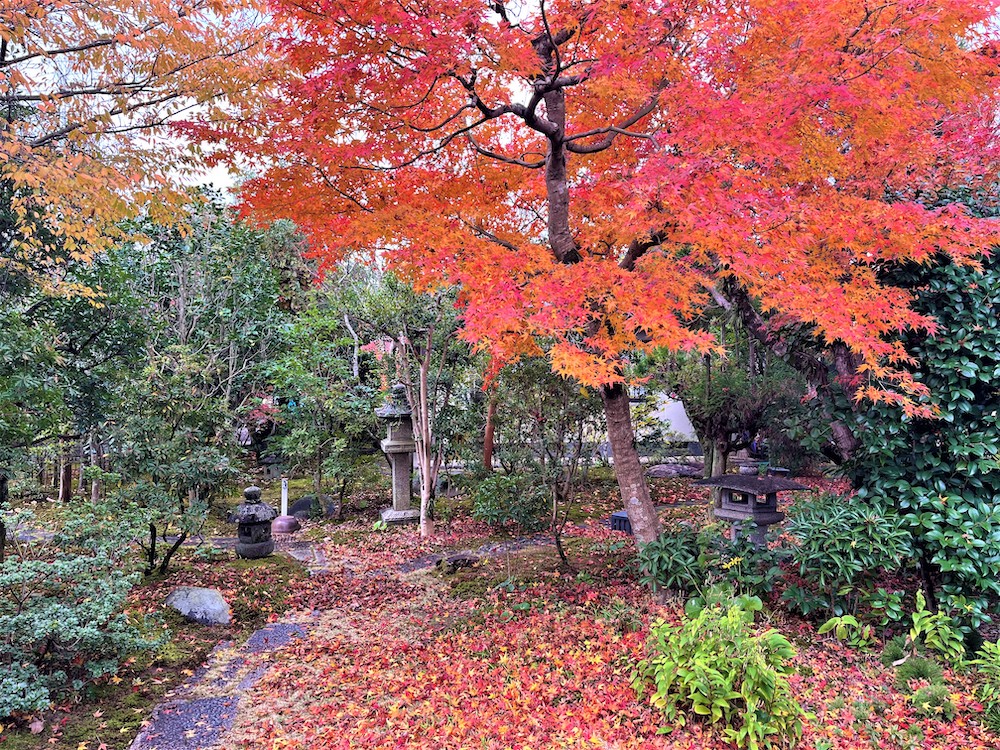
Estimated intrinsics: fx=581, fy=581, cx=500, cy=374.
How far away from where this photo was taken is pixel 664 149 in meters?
4.52

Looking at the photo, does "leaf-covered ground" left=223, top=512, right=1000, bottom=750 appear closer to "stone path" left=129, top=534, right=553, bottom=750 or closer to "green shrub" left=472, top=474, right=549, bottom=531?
"stone path" left=129, top=534, right=553, bottom=750

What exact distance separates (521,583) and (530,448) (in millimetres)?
1639

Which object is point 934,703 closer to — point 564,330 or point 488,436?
point 564,330

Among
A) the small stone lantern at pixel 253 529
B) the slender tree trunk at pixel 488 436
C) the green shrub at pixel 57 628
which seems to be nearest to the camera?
the green shrub at pixel 57 628

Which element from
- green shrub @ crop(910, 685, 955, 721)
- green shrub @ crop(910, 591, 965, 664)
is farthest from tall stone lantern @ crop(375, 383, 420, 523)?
green shrub @ crop(910, 685, 955, 721)

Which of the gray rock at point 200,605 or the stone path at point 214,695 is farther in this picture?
the gray rock at point 200,605


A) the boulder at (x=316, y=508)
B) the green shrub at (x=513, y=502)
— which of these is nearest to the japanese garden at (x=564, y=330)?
the green shrub at (x=513, y=502)

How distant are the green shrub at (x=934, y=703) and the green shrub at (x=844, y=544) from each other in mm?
790

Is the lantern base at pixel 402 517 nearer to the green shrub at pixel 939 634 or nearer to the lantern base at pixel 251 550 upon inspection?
the lantern base at pixel 251 550

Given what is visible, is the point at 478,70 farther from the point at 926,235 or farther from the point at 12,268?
the point at 12,268

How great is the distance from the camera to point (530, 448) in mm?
7312

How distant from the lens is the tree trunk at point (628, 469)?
5.46m

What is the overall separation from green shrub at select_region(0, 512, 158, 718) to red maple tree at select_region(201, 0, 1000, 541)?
3180 mm

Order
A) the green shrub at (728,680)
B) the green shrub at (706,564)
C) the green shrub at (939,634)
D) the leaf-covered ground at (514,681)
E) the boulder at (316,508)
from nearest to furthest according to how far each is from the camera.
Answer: the green shrub at (728,680) → the leaf-covered ground at (514,681) → the green shrub at (939,634) → the green shrub at (706,564) → the boulder at (316,508)
